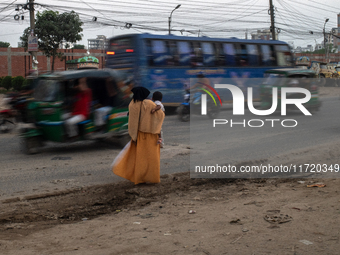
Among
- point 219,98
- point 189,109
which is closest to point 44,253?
point 189,109

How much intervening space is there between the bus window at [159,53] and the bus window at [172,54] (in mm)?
→ 155

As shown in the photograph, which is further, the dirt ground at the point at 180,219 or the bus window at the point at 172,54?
the bus window at the point at 172,54

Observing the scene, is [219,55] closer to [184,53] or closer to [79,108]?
[184,53]

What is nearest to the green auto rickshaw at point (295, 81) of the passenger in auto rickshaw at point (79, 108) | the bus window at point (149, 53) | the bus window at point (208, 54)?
the bus window at point (208, 54)

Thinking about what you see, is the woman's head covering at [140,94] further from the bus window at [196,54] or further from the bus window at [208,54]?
the bus window at [208,54]

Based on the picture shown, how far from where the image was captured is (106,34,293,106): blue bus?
15523mm

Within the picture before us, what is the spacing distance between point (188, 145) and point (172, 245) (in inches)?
226

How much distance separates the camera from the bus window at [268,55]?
A: 18391 millimetres

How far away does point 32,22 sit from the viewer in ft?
67.3

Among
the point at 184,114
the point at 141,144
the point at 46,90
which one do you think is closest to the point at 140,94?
the point at 141,144

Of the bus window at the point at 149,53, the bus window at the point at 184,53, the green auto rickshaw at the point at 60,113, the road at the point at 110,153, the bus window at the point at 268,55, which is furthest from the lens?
the bus window at the point at 268,55

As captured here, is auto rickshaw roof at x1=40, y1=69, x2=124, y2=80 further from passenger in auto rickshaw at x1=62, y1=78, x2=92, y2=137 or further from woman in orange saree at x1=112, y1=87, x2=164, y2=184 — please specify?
woman in orange saree at x1=112, y1=87, x2=164, y2=184

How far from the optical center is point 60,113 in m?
8.38

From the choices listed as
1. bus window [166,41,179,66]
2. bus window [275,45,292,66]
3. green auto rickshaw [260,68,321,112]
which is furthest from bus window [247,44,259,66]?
bus window [166,41,179,66]
